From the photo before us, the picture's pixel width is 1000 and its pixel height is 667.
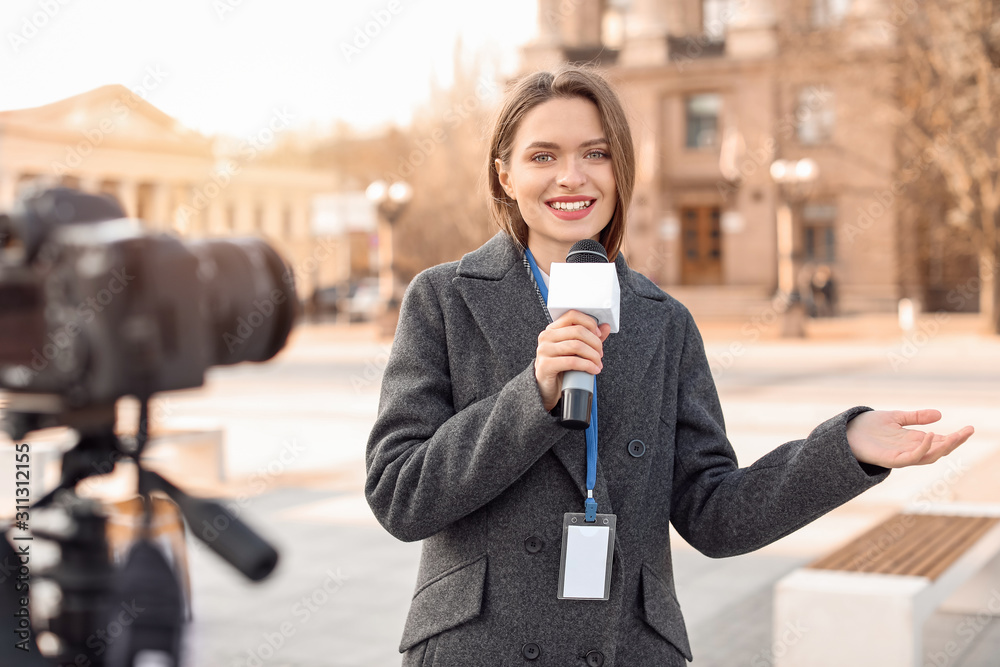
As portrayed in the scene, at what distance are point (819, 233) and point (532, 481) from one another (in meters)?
34.8

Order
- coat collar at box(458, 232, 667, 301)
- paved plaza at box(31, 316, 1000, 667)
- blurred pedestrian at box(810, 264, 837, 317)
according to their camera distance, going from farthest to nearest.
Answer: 1. blurred pedestrian at box(810, 264, 837, 317)
2. paved plaza at box(31, 316, 1000, 667)
3. coat collar at box(458, 232, 667, 301)

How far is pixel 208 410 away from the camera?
13.4 metres

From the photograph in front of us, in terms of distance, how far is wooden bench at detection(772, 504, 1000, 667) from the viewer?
4023 millimetres

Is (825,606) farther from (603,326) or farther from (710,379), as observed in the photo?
(603,326)

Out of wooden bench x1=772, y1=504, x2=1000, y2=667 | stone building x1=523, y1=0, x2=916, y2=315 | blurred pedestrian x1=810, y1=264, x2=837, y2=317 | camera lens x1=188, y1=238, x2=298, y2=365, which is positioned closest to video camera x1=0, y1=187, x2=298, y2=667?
camera lens x1=188, y1=238, x2=298, y2=365

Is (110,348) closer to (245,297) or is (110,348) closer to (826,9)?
(245,297)

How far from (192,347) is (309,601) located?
4532mm

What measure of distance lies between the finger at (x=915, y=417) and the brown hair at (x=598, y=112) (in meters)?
0.60

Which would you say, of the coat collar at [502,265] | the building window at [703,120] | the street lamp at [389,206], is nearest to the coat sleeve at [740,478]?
the coat collar at [502,265]

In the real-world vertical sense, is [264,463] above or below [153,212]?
below

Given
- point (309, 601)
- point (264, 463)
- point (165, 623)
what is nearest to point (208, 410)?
point (264, 463)

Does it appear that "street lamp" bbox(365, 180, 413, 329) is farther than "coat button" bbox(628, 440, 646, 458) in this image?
Yes

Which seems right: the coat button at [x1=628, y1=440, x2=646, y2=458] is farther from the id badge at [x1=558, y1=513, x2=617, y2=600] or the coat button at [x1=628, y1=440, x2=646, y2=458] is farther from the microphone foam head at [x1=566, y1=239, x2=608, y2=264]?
the microphone foam head at [x1=566, y1=239, x2=608, y2=264]

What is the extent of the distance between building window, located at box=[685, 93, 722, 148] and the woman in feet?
118
